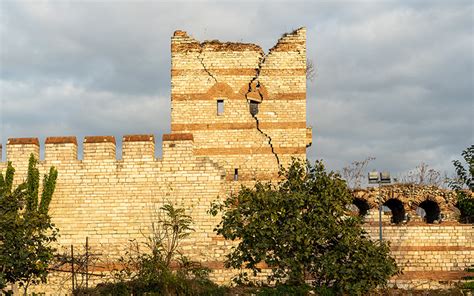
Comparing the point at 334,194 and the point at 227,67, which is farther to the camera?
the point at 227,67

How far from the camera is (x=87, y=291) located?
1567cm

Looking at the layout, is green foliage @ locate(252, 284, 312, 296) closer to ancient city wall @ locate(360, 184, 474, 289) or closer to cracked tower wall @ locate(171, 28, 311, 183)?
ancient city wall @ locate(360, 184, 474, 289)

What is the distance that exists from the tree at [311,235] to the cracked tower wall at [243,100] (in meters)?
7.61

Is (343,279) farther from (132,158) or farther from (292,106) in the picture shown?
(292,106)

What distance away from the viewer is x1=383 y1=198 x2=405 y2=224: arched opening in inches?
829

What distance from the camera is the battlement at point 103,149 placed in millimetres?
17719

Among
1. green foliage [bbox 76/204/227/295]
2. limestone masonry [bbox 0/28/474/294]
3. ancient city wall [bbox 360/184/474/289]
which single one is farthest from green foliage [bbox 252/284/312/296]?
ancient city wall [bbox 360/184/474/289]

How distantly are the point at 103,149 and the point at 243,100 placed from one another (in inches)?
205

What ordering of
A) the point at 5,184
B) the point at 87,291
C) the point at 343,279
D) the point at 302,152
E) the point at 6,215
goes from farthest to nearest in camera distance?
the point at 302,152
the point at 5,184
the point at 87,291
the point at 6,215
the point at 343,279

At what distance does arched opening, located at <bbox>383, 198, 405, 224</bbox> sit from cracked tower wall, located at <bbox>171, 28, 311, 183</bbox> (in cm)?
340

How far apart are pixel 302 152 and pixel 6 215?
9917 mm

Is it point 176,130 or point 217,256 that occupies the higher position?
point 176,130

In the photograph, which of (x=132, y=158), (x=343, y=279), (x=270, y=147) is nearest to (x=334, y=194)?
(x=343, y=279)

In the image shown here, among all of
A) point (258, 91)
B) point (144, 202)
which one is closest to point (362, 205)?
point (258, 91)
